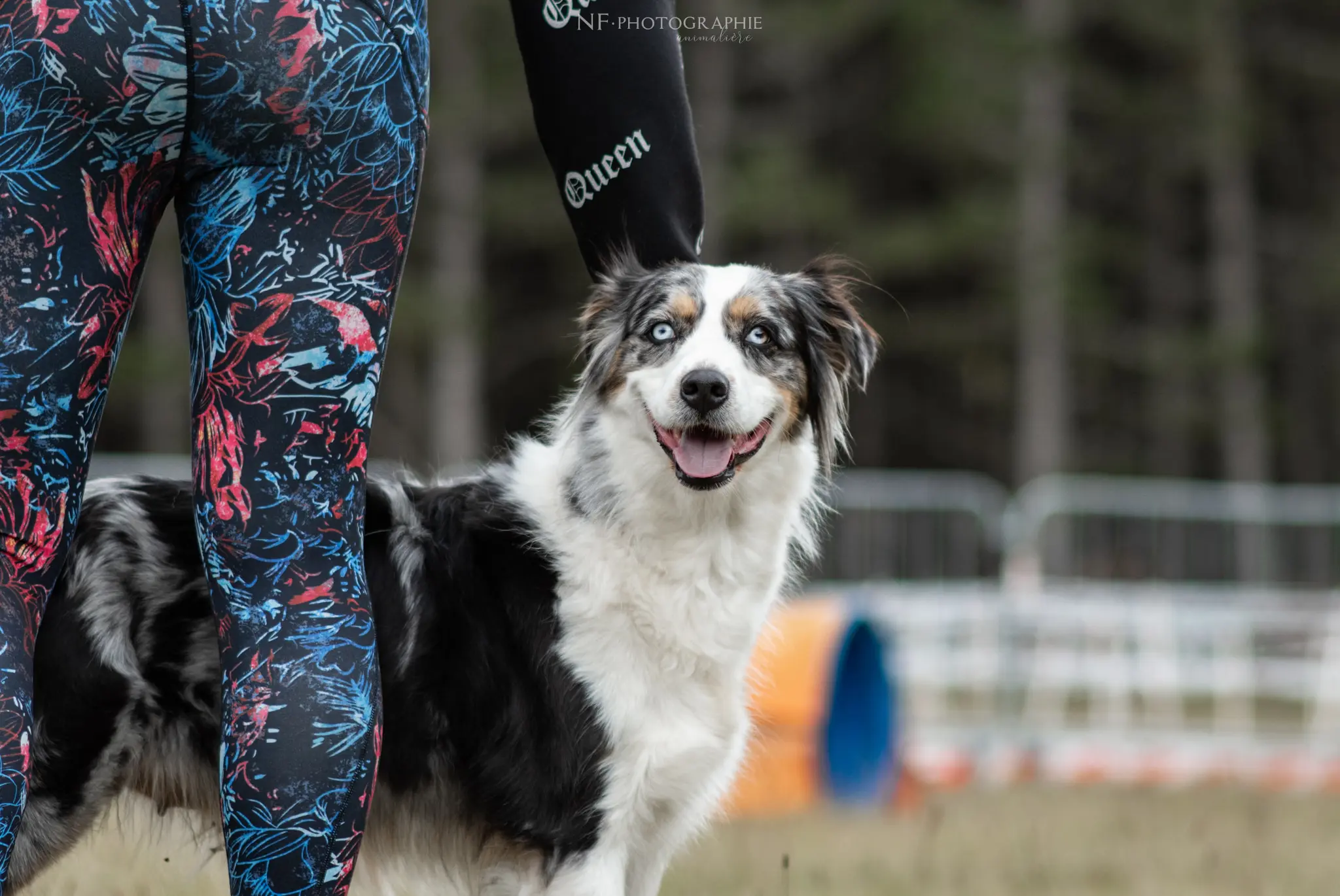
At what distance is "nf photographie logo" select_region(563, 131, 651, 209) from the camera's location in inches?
112

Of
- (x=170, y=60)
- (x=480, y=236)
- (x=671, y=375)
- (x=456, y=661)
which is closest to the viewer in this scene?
(x=170, y=60)

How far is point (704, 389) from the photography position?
124 inches

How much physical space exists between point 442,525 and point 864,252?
18.6 meters

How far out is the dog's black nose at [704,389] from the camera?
10.3 feet

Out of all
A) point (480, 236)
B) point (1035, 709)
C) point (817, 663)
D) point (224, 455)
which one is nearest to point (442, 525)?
point (224, 455)

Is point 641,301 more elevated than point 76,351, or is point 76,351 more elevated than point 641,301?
point 641,301

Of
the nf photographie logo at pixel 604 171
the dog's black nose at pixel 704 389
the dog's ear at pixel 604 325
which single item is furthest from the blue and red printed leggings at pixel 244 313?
the dog's ear at pixel 604 325

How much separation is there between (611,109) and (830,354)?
1.00 meters

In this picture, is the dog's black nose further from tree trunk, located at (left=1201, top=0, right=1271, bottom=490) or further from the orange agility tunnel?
tree trunk, located at (left=1201, top=0, right=1271, bottom=490)

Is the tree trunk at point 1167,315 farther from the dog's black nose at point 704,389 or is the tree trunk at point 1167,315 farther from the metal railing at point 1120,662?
the dog's black nose at point 704,389

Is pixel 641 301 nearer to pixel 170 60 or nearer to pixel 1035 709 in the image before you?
pixel 170 60

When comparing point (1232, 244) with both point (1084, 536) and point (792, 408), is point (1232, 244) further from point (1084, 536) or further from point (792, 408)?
point (792, 408)

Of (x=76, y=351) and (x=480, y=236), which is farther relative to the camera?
(x=480, y=236)

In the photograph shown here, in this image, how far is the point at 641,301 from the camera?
3400mm
